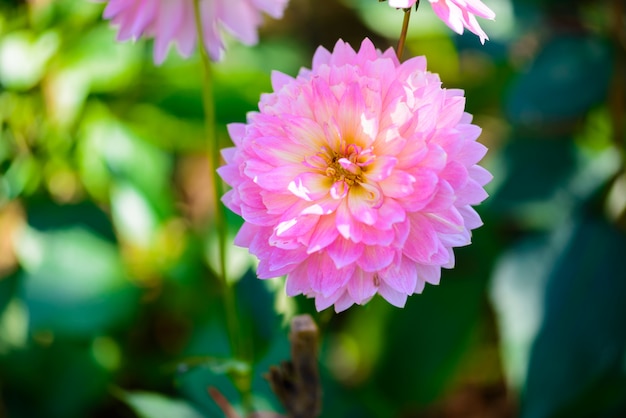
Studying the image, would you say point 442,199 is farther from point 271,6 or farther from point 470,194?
point 271,6

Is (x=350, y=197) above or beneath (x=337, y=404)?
above

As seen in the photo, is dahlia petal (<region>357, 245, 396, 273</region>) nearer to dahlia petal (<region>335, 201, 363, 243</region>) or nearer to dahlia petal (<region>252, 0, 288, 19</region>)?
dahlia petal (<region>335, 201, 363, 243</region>)

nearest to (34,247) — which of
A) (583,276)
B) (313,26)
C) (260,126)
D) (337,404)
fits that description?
(337,404)

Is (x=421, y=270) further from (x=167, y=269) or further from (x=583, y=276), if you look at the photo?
(x=167, y=269)

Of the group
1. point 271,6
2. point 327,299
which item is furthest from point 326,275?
point 271,6

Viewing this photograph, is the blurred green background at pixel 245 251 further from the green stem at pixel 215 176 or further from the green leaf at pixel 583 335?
the green stem at pixel 215 176

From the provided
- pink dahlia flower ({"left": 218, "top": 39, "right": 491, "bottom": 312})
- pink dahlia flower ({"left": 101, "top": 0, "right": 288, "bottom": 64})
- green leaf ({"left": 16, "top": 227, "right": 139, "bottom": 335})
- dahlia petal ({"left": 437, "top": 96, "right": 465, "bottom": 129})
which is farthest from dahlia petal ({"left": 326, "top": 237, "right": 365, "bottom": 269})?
green leaf ({"left": 16, "top": 227, "right": 139, "bottom": 335})

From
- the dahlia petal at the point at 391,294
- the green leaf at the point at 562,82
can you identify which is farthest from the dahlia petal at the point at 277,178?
the green leaf at the point at 562,82
